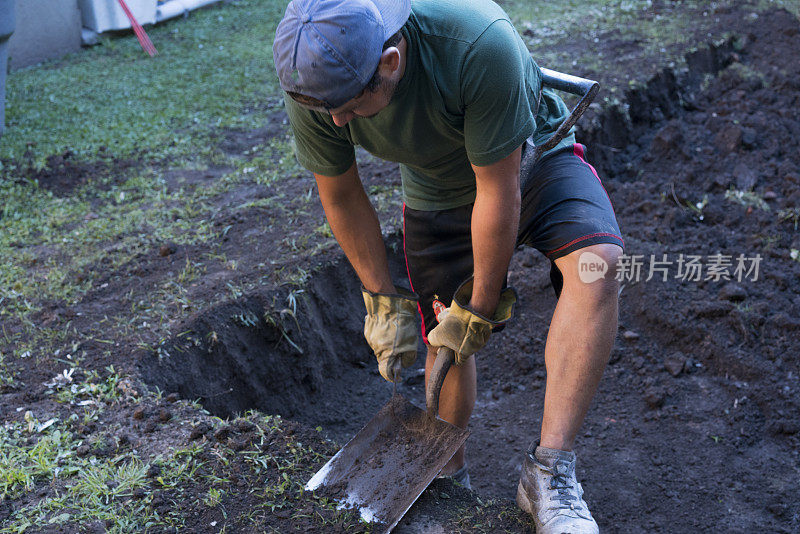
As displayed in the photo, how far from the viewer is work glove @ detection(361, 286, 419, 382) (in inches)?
98.5

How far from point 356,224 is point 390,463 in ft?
2.74

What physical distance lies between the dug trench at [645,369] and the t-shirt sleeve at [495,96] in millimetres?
1639

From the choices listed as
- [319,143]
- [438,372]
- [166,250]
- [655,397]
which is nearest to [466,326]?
[438,372]

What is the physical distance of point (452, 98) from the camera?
6.22 ft

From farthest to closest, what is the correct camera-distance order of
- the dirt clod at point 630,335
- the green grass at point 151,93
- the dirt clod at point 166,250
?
1. the green grass at point 151,93
2. the dirt clod at point 166,250
3. the dirt clod at point 630,335

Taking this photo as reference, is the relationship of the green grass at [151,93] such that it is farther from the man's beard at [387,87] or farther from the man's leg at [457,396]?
the man's beard at [387,87]

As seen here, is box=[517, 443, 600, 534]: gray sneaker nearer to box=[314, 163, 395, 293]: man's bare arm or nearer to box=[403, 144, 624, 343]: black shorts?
box=[403, 144, 624, 343]: black shorts

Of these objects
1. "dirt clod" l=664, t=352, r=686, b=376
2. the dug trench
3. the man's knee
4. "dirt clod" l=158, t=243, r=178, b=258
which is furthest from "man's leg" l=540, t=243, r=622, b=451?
"dirt clod" l=158, t=243, r=178, b=258

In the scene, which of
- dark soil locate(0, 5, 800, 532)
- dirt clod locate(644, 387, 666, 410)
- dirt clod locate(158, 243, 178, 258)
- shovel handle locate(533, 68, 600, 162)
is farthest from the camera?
dirt clod locate(158, 243, 178, 258)

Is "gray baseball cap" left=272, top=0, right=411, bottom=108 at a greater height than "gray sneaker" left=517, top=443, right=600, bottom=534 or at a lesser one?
greater

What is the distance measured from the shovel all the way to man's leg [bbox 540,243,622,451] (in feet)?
1.32

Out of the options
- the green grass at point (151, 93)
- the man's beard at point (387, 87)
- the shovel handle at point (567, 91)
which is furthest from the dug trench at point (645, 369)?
the green grass at point (151, 93)

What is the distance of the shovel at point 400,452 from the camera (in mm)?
2215

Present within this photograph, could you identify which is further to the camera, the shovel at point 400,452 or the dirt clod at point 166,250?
the dirt clod at point 166,250
